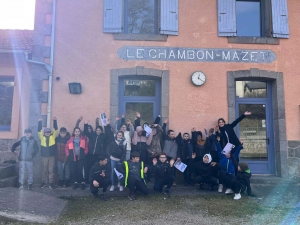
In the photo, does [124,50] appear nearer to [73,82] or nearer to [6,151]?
[73,82]

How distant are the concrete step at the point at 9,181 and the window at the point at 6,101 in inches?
70.3

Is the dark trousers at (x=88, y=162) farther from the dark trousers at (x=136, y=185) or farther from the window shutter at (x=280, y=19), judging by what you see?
the window shutter at (x=280, y=19)

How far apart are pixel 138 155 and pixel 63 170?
1.96 metres

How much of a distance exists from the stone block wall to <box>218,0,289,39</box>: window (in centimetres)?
298

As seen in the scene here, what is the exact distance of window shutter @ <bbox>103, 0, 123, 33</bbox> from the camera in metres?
7.41

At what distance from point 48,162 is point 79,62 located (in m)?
2.65

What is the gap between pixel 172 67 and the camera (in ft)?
24.4

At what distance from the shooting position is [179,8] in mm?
7633

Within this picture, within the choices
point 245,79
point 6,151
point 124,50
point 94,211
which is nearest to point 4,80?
point 6,151

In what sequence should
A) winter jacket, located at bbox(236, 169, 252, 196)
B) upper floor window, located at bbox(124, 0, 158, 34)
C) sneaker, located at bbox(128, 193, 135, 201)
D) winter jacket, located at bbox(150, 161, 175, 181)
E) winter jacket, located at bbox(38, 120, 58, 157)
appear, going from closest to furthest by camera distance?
sneaker, located at bbox(128, 193, 135, 201), winter jacket, located at bbox(236, 169, 252, 196), winter jacket, located at bbox(150, 161, 175, 181), winter jacket, located at bbox(38, 120, 58, 157), upper floor window, located at bbox(124, 0, 158, 34)

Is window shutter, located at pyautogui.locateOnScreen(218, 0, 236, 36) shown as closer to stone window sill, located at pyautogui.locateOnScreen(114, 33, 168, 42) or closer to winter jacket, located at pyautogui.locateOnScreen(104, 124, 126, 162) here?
stone window sill, located at pyautogui.locateOnScreen(114, 33, 168, 42)

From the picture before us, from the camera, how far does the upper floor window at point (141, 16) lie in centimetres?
744

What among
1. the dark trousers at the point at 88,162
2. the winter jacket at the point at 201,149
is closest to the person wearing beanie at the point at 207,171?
the winter jacket at the point at 201,149

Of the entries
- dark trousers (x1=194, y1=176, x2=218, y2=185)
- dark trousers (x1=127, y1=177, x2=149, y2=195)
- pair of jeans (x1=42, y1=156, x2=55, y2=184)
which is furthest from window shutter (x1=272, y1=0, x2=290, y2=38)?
pair of jeans (x1=42, y1=156, x2=55, y2=184)
